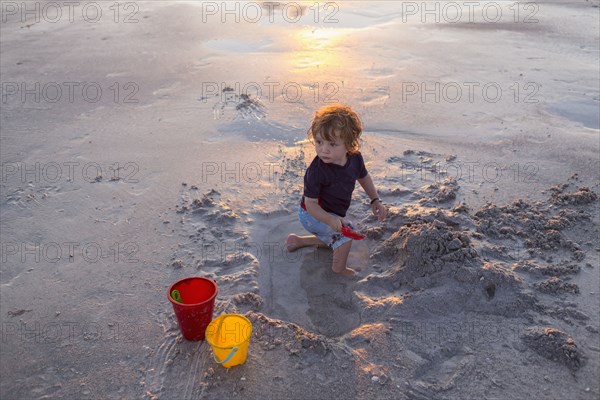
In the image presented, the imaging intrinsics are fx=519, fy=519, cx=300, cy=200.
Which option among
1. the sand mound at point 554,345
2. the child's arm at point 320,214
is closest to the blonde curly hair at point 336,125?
the child's arm at point 320,214

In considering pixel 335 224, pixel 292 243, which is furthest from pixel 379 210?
pixel 292 243

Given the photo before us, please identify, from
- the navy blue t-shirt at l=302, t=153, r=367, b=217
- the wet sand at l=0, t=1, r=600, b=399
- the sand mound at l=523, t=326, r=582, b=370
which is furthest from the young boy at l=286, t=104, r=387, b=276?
the sand mound at l=523, t=326, r=582, b=370

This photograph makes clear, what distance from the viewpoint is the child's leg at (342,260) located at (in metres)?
3.34

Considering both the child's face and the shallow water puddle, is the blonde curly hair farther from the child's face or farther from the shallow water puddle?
the shallow water puddle

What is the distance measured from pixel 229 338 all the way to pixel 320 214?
0.97m

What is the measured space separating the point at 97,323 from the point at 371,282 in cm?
162

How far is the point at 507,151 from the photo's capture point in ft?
15.9

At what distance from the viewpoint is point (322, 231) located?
3461 millimetres

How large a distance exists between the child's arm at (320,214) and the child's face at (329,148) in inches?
10.7

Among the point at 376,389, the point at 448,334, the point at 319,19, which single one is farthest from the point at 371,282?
the point at 319,19

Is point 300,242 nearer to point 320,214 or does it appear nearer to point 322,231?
point 322,231

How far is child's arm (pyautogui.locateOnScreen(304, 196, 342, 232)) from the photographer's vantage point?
10.3 feet

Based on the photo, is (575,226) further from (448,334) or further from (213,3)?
(213,3)

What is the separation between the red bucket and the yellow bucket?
0.09 metres
